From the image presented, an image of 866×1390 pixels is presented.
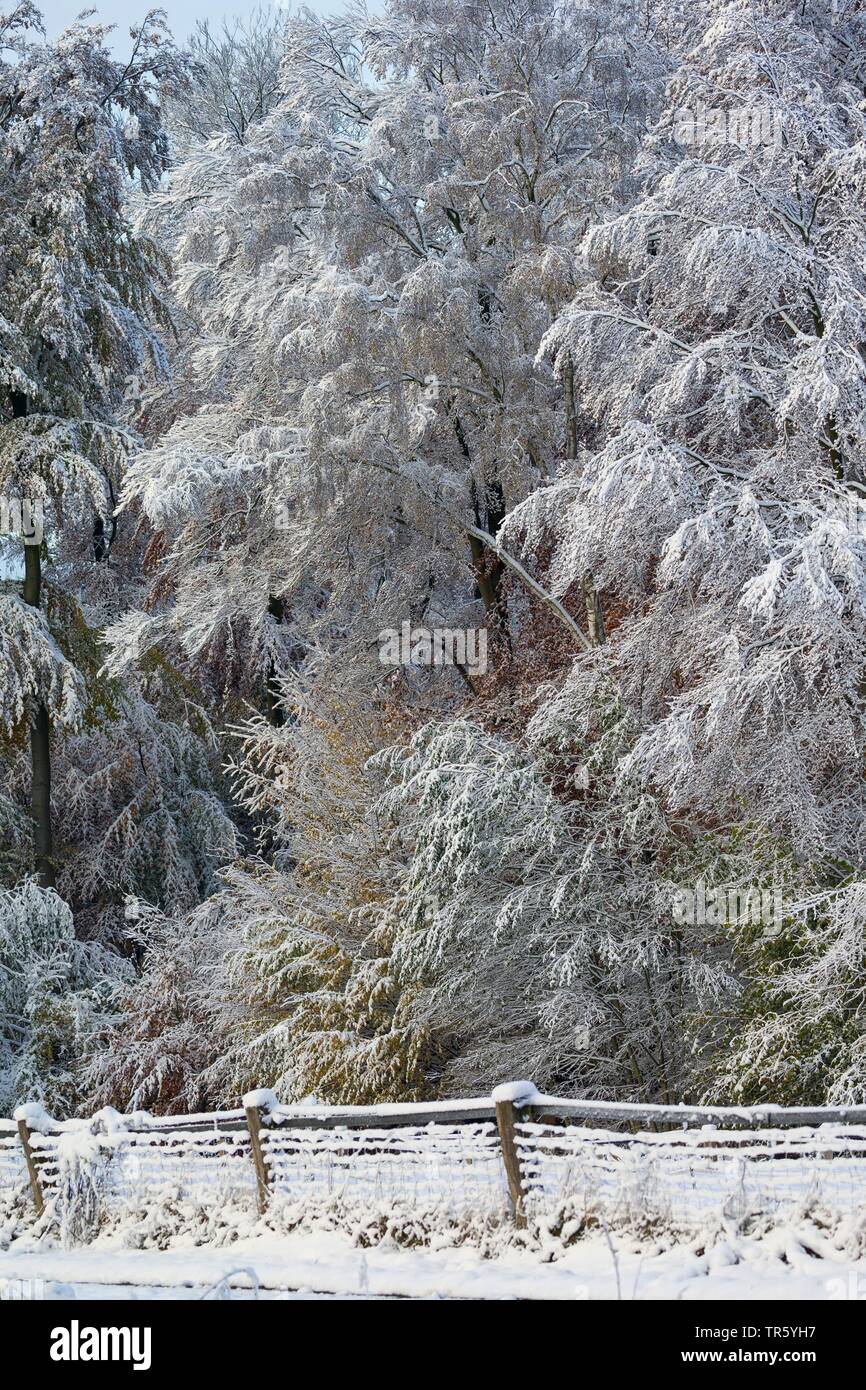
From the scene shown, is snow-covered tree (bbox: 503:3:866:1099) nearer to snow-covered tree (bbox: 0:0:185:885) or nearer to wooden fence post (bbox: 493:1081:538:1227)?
wooden fence post (bbox: 493:1081:538:1227)

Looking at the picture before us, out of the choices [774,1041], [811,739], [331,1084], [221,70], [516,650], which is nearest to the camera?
[774,1041]

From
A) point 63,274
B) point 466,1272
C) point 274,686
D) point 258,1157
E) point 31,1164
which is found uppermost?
point 63,274

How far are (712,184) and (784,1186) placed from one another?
10.1 metres

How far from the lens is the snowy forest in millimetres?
12875

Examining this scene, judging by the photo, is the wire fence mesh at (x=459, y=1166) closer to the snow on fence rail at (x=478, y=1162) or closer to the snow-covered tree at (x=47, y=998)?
the snow on fence rail at (x=478, y=1162)

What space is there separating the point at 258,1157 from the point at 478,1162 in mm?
1727

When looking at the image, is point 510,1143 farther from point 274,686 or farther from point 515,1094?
point 274,686

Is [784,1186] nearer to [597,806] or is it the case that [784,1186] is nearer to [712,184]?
[597,806]

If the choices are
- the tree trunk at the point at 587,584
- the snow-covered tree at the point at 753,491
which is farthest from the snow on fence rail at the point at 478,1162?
the tree trunk at the point at 587,584

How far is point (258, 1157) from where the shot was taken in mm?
9180

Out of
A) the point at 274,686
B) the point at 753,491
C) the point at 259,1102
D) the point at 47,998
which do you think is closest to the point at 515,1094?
the point at 259,1102

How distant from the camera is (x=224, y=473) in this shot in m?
19.2

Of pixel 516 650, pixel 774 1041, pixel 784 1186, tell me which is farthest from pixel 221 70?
pixel 784 1186
